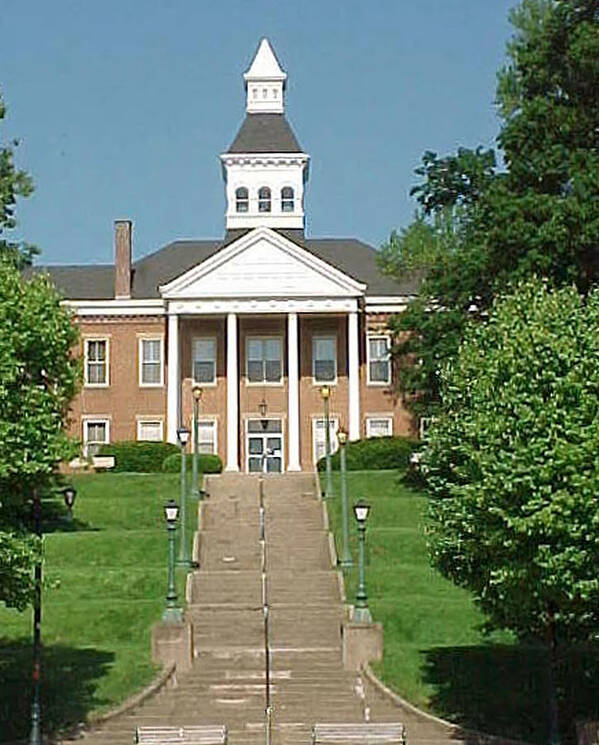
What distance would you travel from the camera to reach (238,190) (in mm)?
71500

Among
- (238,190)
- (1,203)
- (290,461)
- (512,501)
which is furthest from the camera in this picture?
(238,190)

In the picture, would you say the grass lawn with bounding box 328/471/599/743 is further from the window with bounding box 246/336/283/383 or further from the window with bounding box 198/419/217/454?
the window with bounding box 246/336/283/383

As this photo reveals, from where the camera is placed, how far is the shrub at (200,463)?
56459 millimetres

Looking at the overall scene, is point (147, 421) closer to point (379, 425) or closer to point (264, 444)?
point (264, 444)

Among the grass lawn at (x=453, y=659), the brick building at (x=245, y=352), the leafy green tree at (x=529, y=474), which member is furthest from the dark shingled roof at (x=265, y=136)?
the leafy green tree at (x=529, y=474)

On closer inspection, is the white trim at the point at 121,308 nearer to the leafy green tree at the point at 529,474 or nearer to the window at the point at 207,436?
the window at the point at 207,436

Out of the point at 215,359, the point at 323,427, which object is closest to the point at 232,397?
the point at 215,359

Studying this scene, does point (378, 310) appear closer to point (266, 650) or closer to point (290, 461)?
point (290, 461)

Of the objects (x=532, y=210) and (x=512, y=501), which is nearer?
(x=512, y=501)

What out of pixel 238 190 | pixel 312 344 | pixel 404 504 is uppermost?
pixel 238 190

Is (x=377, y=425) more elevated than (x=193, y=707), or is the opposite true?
(x=377, y=425)

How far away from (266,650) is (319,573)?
21.7 ft

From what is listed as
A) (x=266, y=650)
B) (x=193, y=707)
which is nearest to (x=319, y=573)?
(x=266, y=650)

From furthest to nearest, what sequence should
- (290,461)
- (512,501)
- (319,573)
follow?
(290,461)
(319,573)
(512,501)
